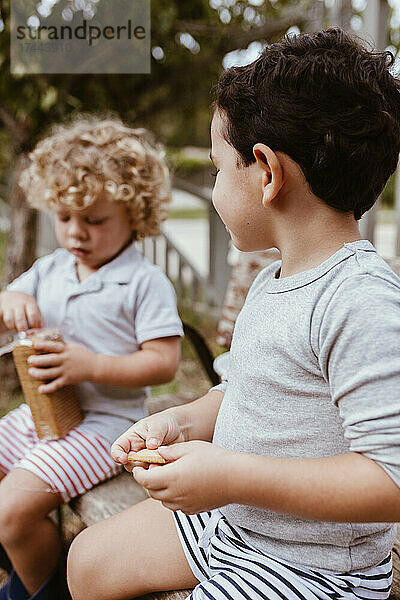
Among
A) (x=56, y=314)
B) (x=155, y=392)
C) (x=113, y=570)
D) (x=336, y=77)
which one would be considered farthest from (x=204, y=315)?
(x=336, y=77)

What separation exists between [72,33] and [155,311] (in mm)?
1669

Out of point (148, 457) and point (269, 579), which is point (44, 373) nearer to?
point (148, 457)

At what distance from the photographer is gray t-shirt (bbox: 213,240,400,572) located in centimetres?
83

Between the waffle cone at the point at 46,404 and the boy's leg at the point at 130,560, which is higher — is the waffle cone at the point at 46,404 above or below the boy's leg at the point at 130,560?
above

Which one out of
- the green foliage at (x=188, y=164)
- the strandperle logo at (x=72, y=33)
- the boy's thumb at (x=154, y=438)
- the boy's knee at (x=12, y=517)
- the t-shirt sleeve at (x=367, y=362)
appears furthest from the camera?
the green foliage at (x=188, y=164)

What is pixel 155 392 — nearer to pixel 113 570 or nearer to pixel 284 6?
pixel 284 6

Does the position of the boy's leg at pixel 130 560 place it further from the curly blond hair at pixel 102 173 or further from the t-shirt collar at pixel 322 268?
the curly blond hair at pixel 102 173

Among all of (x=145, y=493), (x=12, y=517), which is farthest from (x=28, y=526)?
(x=145, y=493)

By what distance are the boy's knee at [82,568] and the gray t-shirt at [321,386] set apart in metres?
0.28

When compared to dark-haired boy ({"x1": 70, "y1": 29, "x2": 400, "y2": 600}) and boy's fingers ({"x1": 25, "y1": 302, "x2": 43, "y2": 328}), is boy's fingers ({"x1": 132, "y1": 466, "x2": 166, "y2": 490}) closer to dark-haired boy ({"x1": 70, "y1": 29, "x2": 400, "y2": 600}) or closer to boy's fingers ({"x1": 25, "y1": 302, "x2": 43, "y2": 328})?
dark-haired boy ({"x1": 70, "y1": 29, "x2": 400, "y2": 600})

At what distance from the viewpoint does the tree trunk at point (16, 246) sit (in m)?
3.51

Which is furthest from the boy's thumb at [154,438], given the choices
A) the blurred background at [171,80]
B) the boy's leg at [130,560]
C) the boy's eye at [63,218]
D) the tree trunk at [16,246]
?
the tree trunk at [16,246]

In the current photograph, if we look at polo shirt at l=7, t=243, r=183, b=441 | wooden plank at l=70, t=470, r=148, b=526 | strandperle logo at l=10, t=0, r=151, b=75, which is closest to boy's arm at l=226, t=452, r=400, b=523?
wooden plank at l=70, t=470, r=148, b=526

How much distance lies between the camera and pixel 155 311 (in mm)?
1651
